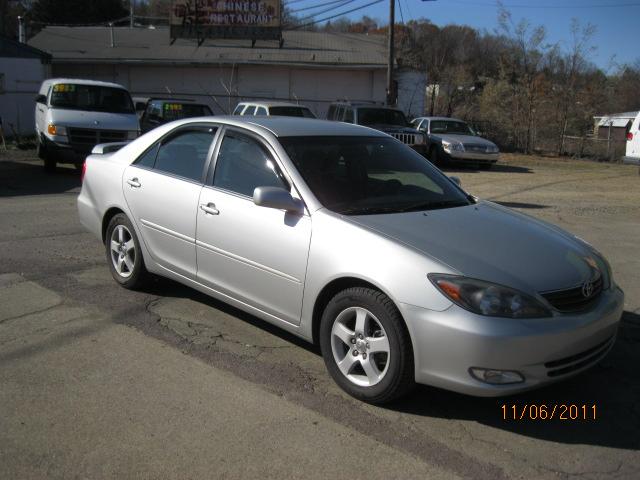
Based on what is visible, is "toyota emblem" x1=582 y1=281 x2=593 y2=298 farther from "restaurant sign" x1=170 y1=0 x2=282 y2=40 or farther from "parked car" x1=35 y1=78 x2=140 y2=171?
"restaurant sign" x1=170 y1=0 x2=282 y2=40

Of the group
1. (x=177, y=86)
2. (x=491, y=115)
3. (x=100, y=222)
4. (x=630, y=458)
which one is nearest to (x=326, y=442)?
(x=630, y=458)

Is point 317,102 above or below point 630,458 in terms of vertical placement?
above

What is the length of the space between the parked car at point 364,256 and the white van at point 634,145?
1439 cm

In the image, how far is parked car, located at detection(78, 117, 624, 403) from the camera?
3412mm

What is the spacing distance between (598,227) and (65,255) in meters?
7.49

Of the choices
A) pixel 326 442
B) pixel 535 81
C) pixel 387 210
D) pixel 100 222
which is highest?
pixel 535 81

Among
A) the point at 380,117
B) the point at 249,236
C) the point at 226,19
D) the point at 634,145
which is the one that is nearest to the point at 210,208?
the point at 249,236

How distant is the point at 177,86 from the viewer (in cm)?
3095

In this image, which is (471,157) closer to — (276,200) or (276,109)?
(276,109)

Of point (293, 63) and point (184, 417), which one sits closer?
point (184, 417)

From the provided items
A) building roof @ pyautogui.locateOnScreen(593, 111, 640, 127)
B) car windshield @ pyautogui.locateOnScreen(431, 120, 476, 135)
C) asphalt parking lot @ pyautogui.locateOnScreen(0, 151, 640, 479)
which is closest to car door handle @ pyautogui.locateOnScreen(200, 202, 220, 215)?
asphalt parking lot @ pyautogui.locateOnScreen(0, 151, 640, 479)

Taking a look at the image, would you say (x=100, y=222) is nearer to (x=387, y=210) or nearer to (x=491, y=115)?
(x=387, y=210)

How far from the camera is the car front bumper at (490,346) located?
332 cm
